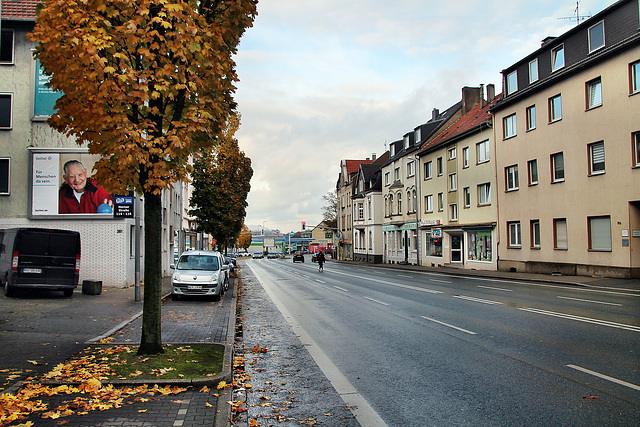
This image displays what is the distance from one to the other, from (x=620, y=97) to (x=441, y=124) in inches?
969

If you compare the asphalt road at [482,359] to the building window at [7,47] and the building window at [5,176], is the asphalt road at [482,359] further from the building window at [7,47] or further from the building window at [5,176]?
the building window at [7,47]

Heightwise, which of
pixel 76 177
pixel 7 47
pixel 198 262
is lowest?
pixel 198 262

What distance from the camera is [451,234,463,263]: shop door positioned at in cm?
3815

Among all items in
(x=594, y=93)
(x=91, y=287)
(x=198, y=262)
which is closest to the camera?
(x=91, y=287)

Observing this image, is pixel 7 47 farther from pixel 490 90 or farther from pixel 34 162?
pixel 490 90

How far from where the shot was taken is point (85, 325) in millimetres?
10797

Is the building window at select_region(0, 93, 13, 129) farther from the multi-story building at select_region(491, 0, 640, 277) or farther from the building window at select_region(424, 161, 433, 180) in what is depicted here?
the building window at select_region(424, 161, 433, 180)

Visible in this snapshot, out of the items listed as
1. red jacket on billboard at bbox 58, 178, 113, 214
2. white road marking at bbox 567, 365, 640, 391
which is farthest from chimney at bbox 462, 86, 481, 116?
white road marking at bbox 567, 365, 640, 391

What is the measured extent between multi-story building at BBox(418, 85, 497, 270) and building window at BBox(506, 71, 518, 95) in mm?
2706

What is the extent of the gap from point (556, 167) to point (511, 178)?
452 centimetres

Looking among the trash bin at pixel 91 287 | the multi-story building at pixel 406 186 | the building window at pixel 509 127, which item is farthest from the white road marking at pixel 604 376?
the multi-story building at pixel 406 186

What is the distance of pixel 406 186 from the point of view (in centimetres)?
5000

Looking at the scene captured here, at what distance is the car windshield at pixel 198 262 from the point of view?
18203 millimetres

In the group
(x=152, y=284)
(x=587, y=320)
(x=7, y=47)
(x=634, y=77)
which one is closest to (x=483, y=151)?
(x=634, y=77)
